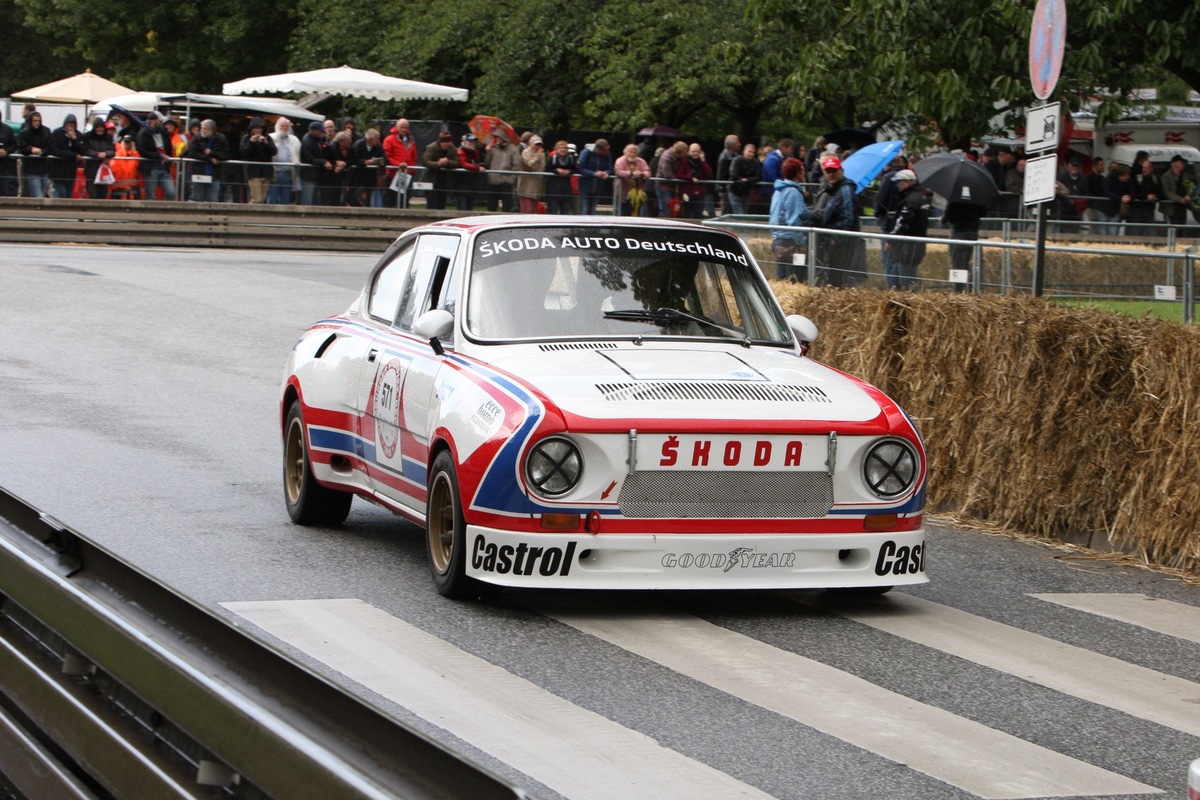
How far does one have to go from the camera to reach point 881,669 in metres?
6.77

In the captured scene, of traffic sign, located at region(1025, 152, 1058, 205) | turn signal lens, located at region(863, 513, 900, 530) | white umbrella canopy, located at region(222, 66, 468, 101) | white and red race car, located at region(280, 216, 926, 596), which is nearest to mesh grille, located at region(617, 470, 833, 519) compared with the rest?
white and red race car, located at region(280, 216, 926, 596)

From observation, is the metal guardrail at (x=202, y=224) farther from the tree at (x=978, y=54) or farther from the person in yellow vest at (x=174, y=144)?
the tree at (x=978, y=54)

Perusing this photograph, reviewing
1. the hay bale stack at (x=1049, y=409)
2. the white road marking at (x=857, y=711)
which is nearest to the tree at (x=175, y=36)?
the hay bale stack at (x=1049, y=409)

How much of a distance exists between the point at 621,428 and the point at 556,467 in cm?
30

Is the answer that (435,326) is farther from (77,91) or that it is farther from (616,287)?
(77,91)

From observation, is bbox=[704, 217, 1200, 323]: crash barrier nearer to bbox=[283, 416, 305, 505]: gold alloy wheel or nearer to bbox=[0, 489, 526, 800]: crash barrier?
bbox=[283, 416, 305, 505]: gold alloy wheel

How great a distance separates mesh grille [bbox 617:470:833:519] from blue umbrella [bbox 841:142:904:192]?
49.4 feet

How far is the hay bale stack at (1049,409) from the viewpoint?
9.42 metres

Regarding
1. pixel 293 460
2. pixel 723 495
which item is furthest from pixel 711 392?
pixel 293 460

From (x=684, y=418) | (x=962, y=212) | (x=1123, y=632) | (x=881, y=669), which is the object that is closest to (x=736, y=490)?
(x=684, y=418)

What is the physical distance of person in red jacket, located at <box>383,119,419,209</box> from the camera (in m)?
30.8

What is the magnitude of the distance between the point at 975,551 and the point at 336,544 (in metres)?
3.42

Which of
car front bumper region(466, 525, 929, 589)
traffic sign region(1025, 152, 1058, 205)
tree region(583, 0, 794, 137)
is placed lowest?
car front bumper region(466, 525, 929, 589)

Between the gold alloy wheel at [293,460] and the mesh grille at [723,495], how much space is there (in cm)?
295
